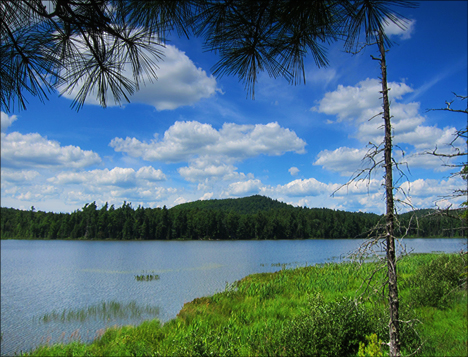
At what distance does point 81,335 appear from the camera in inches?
403

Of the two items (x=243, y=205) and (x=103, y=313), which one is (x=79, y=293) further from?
(x=243, y=205)

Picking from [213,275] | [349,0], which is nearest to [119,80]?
[349,0]

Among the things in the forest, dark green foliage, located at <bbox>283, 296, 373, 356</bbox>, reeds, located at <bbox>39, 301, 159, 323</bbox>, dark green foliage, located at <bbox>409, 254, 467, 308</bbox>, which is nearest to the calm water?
reeds, located at <bbox>39, 301, 159, 323</bbox>

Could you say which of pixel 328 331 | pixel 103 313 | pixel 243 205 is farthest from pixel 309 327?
pixel 243 205

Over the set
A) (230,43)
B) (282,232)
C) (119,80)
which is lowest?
(282,232)

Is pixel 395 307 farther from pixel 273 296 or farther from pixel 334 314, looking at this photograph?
pixel 273 296

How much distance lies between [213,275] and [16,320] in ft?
40.1

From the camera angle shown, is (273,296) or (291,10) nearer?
(291,10)

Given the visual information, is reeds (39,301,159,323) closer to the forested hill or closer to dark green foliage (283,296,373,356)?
dark green foliage (283,296,373,356)

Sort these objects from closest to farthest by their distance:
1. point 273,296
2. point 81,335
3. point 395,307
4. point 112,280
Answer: point 395,307, point 81,335, point 273,296, point 112,280

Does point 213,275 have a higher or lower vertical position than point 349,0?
lower

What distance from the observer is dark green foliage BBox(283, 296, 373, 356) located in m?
5.73

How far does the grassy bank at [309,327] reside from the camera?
18.7 ft

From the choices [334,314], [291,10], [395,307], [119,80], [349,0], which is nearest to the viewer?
[349,0]
